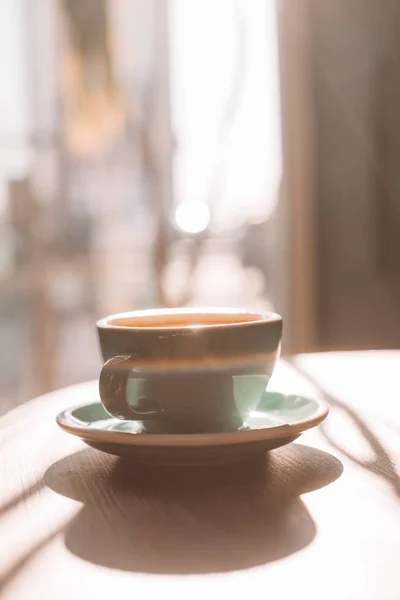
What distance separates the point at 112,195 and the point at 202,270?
2.04 ft

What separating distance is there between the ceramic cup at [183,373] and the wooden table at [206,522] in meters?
0.04

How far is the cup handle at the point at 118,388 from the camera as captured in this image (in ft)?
1.45

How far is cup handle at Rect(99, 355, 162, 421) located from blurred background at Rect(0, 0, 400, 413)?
1.80 metres

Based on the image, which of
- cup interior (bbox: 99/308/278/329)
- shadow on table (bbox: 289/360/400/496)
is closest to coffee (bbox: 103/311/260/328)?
cup interior (bbox: 99/308/278/329)

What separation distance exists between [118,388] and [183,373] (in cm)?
4

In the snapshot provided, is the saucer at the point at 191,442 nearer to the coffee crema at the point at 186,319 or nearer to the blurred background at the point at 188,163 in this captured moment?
the coffee crema at the point at 186,319

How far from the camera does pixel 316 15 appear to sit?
2219 millimetres

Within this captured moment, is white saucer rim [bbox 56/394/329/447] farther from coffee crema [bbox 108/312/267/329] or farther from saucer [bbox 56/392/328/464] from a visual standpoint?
coffee crema [bbox 108/312/267/329]

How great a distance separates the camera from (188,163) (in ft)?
8.70

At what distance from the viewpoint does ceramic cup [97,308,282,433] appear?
1.44 ft

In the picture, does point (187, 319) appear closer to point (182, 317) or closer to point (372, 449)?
point (182, 317)

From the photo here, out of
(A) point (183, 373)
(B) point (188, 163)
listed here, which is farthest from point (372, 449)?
(B) point (188, 163)

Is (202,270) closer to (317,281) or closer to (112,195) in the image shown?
(112,195)

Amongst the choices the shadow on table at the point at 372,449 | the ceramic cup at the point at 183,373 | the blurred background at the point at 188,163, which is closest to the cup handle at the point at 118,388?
the ceramic cup at the point at 183,373
